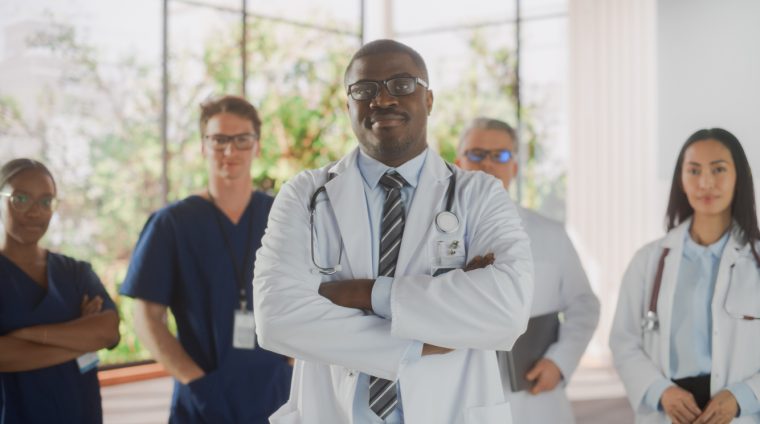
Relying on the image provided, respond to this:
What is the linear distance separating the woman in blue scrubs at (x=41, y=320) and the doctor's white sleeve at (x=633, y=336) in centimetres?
166

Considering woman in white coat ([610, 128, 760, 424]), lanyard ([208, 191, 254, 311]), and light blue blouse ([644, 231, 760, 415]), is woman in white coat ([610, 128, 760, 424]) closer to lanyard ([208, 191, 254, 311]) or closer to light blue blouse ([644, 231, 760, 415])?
light blue blouse ([644, 231, 760, 415])

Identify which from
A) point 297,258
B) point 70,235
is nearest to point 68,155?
point 70,235

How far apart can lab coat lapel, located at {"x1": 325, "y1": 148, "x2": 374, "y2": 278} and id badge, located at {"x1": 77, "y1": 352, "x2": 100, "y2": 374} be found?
1.05 metres

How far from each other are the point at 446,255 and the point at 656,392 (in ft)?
3.56

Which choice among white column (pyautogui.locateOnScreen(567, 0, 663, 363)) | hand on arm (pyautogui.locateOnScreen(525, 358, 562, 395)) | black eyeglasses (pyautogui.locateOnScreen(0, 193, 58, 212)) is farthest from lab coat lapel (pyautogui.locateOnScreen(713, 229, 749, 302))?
white column (pyautogui.locateOnScreen(567, 0, 663, 363))

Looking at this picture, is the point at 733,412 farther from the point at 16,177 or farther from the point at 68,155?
the point at 68,155

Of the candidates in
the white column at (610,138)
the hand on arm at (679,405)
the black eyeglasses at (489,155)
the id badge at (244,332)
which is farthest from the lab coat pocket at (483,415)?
the white column at (610,138)

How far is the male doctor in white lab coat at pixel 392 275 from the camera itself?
177 cm

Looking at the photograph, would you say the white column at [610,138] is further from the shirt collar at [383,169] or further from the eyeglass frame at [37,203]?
the eyeglass frame at [37,203]

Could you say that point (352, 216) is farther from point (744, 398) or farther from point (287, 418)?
point (744, 398)

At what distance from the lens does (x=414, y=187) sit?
6.50 feet

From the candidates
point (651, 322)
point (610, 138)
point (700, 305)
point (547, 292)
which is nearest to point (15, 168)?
point (547, 292)

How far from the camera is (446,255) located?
191 cm

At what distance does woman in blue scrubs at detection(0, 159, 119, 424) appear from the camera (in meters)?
2.36
